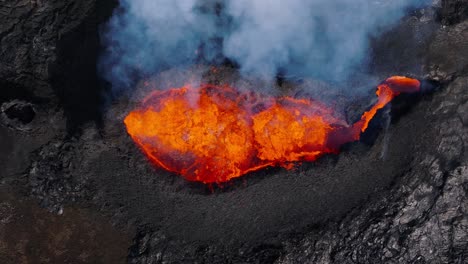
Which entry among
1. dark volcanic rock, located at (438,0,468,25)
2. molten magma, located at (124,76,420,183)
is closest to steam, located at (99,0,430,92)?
molten magma, located at (124,76,420,183)

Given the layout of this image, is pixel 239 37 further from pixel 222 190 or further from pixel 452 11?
pixel 452 11

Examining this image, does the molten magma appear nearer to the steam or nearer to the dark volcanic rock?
the steam

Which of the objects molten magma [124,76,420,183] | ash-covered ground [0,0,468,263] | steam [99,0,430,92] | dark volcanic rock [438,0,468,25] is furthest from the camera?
dark volcanic rock [438,0,468,25]

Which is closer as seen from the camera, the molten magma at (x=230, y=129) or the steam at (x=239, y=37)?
the molten magma at (x=230, y=129)

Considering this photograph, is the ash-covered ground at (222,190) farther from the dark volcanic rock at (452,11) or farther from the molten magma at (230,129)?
the dark volcanic rock at (452,11)

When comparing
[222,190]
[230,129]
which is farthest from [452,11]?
[222,190]

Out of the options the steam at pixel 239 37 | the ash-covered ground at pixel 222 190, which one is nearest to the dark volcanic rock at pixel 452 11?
the ash-covered ground at pixel 222 190
